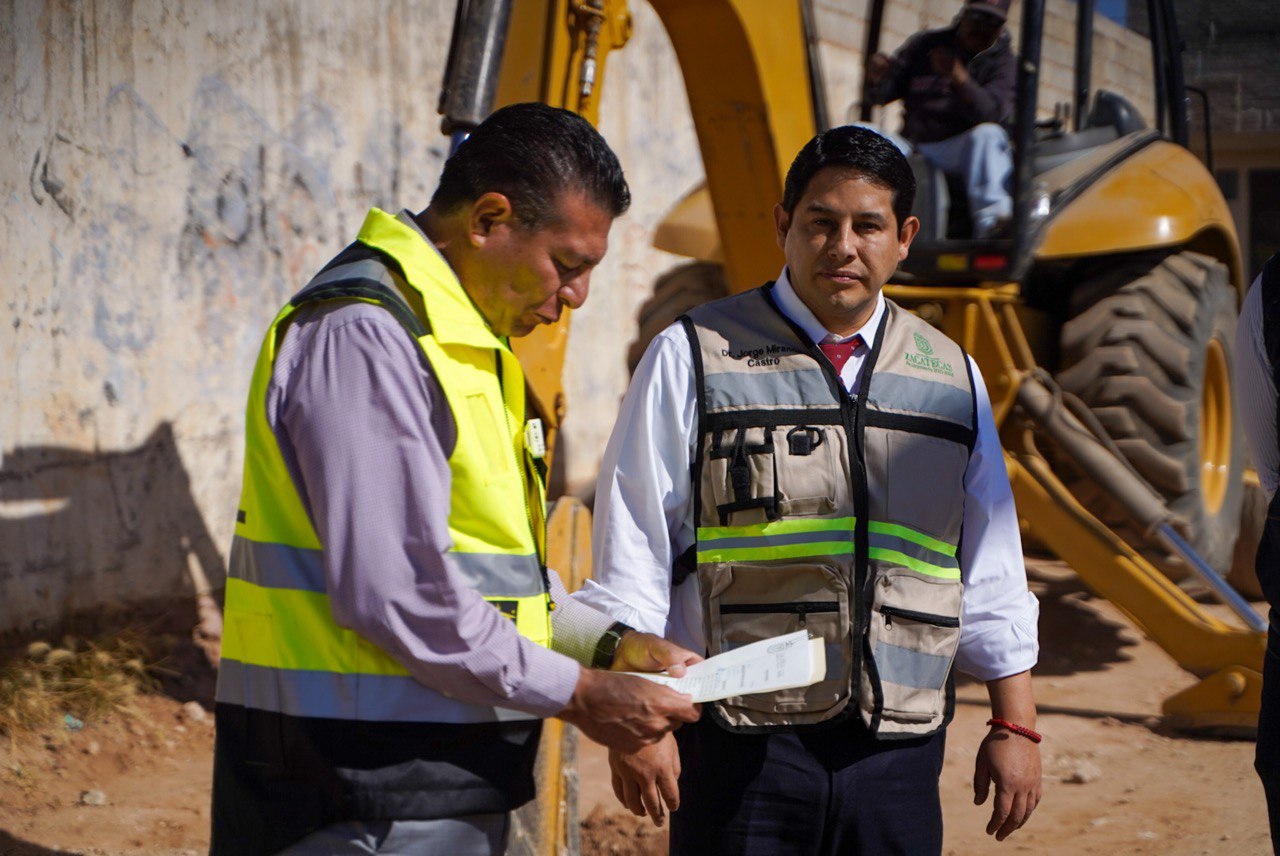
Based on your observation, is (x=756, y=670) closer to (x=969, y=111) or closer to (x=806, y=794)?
(x=806, y=794)

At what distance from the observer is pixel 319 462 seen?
59.9 inches

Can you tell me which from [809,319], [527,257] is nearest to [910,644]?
[809,319]

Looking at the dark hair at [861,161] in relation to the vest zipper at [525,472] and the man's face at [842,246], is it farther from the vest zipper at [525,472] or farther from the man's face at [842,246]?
the vest zipper at [525,472]

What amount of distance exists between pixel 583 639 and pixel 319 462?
605mm

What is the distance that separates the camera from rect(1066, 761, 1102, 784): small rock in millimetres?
4496

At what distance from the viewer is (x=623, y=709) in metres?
1.67

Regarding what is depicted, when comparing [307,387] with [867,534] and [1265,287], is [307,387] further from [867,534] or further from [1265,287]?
[1265,287]

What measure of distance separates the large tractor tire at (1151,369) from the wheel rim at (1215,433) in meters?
0.46

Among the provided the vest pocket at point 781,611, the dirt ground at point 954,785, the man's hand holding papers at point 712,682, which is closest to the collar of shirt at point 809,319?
the vest pocket at point 781,611

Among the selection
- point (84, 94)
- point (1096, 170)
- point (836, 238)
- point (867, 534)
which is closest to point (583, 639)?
point (867, 534)

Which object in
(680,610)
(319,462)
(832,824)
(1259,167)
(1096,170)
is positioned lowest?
(832,824)

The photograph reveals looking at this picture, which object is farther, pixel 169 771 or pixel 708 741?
pixel 169 771

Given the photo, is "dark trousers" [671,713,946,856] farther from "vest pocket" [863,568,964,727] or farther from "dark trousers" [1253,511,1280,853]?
"dark trousers" [1253,511,1280,853]

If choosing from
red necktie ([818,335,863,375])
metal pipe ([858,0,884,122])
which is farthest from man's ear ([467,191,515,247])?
metal pipe ([858,0,884,122])
